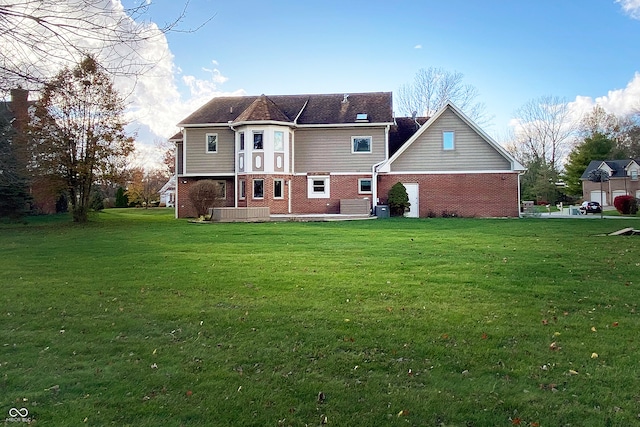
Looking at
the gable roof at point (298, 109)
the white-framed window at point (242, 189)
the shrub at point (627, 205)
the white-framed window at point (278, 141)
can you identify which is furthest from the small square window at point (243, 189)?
the shrub at point (627, 205)

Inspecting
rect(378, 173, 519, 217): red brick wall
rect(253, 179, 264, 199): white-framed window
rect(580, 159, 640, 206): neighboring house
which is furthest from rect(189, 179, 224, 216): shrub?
rect(580, 159, 640, 206): neighboring house

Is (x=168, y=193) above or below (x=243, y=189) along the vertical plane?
above

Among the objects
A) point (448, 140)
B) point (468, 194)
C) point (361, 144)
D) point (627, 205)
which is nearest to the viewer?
point (448, 140)

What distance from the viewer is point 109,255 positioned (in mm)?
11609

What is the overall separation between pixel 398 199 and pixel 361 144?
192 inches

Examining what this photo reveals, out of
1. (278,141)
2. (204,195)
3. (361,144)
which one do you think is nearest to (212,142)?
(278,141)

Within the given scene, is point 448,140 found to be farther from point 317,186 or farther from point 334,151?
point 317,186

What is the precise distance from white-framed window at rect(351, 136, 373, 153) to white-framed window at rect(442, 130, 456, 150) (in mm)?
4589

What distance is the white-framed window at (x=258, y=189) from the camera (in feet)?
94.7

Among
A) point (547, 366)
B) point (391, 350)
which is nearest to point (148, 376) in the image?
point (391, 350)

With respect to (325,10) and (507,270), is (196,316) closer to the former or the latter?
(507,270)

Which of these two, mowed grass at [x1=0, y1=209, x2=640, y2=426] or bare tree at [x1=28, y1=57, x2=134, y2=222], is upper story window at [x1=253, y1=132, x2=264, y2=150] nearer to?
bare tree at [x1=28, y1=57, x2=134, y2=222]

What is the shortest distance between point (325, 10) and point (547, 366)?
47.5 feet

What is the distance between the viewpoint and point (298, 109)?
31.6m
